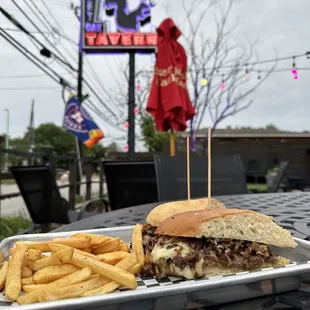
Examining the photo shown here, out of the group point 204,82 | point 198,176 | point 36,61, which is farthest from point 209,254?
point 204,82

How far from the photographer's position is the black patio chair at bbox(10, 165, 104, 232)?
3.36 m

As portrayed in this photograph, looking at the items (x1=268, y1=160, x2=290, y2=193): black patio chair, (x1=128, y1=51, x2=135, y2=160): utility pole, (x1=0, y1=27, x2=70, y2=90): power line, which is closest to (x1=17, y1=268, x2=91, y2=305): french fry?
(x1=268, y1=160, x2=290, y2=193): black patio chair

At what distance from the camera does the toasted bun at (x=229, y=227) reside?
31.2 inches

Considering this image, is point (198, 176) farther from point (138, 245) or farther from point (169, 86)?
point (169, 86)

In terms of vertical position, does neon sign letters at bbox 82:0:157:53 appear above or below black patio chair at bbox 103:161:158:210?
above

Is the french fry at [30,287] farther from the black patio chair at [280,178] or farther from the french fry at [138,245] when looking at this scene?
the black patio chair at [280,178]

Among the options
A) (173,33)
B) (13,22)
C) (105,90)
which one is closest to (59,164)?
(13,22)

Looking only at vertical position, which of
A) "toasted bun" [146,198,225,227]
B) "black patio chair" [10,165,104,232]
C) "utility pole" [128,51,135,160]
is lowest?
"black patio chair" [10,165,104,232]

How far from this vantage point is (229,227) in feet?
2.64

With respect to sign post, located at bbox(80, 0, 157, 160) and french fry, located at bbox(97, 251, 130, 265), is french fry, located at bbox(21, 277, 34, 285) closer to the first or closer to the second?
french fry, located at bbox(97, 251, 130, 265)

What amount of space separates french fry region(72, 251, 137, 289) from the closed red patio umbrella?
13.4 feet

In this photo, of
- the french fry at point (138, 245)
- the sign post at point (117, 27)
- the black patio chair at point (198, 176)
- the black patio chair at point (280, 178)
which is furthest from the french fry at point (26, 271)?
the sign post at point (117, 27)

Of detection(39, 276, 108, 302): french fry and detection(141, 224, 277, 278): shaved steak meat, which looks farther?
detection(141, 224, 277, 278): shaved steak meat

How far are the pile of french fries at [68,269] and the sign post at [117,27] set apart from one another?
19.1 feet
